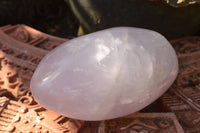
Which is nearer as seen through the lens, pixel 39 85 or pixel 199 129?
pixel 39 85

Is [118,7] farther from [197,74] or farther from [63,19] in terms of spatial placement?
[63,19]

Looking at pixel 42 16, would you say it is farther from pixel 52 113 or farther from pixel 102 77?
A: pixel 102 77

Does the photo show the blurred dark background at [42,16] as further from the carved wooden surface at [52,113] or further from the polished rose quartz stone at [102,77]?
the polished rose quartz stone at [102,77]

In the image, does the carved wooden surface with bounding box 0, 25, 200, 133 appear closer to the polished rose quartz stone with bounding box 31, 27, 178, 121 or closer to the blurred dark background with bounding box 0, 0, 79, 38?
the polished rose quartz stone with bounding box 31, 27, 178, 121

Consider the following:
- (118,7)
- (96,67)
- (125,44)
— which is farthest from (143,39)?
(118,7)

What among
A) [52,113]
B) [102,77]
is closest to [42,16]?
[52,113]

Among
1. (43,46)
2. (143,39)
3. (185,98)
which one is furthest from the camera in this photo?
(43,46)

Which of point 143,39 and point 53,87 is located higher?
point 143,39

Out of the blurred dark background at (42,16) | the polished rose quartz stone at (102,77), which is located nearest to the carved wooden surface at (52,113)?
the polished rose quartz stone at (102,77)
